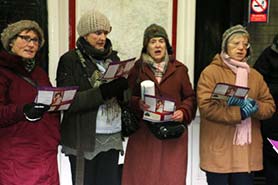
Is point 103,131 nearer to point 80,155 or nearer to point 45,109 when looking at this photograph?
point 80,155

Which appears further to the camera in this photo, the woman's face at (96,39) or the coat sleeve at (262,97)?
the coat sleeve at (262,97)

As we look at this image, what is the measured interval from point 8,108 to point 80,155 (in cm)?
66

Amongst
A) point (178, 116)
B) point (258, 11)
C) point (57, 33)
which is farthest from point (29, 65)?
point (258, 11)

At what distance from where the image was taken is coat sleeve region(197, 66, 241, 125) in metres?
3.51

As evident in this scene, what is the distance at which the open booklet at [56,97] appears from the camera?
2830 mm

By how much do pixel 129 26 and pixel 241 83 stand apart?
1311mm

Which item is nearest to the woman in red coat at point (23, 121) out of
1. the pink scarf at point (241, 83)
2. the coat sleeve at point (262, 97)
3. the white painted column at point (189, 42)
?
the pink scarf at point (241, 83)

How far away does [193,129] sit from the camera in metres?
4.55

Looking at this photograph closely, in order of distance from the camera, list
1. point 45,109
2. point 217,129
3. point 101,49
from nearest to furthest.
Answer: point 45,109, point 101,49, point 217,129

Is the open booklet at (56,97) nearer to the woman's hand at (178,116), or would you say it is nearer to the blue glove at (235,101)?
the woman's hand at (178,116)

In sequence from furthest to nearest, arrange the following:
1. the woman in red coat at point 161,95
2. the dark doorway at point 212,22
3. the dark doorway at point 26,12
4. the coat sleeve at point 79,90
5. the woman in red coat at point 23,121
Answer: the dark doorway at point 212,22, the dark doorway at point 26,12, the woman in red coat at point 161,95, the coat sleeve at point 79,90, the woman in red coat at point 23,121

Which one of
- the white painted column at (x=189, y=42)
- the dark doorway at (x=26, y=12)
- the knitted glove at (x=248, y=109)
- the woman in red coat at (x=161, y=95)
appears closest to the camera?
the knitted glove at (x=248, y=109)

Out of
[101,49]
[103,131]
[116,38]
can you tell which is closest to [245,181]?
[103,131]

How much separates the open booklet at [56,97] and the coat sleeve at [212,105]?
1.01 m
